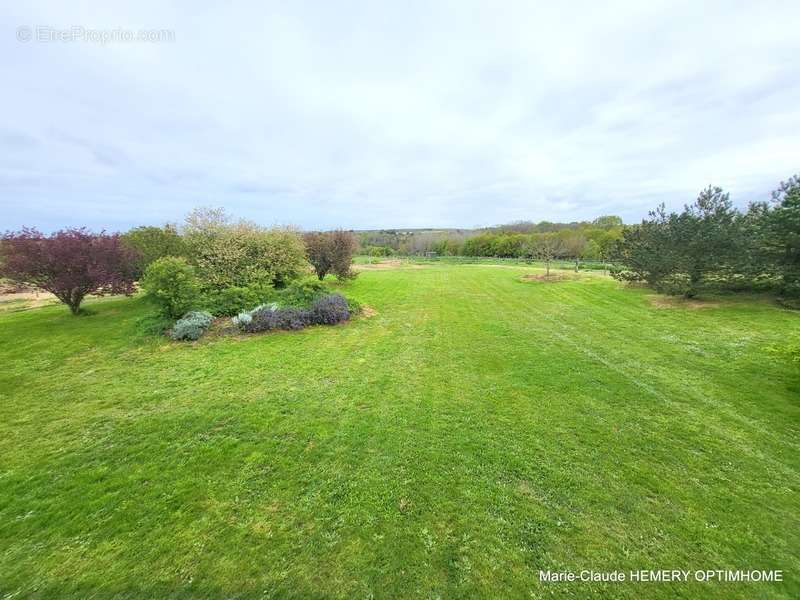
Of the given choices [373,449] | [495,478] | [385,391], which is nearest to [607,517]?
[495,478]

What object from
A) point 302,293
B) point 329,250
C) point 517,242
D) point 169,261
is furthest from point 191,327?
point 517,242

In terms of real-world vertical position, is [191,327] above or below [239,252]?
below

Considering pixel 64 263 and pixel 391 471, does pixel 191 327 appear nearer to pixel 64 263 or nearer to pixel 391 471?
pixel 64 263

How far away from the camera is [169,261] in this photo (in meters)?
9.20

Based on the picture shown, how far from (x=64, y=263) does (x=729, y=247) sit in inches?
905

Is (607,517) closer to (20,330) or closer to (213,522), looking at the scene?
(213,522)

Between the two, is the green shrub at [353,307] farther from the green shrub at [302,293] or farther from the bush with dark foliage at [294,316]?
the green shrub at [302,293]

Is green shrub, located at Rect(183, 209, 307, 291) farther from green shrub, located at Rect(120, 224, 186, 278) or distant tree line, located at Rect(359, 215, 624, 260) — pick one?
distant tree line, located at Rect(359, 215, 624, 260)

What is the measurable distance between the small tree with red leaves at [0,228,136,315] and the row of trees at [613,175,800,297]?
70.4ft

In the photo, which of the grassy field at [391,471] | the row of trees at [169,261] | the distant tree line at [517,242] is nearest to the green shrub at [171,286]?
the row of trees at [169,261]

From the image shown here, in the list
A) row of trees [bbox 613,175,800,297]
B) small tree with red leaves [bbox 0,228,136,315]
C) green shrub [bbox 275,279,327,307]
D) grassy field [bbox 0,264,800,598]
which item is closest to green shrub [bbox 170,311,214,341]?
grassy field [bbox 0,264,800,598]

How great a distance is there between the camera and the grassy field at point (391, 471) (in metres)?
2.53

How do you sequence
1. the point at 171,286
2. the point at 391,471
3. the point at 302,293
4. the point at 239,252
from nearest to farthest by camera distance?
the point at 391,471 < the point at 171,286 < the point at 302,293 < the point at 239,252

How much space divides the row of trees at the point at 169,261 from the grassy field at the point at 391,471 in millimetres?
3034
